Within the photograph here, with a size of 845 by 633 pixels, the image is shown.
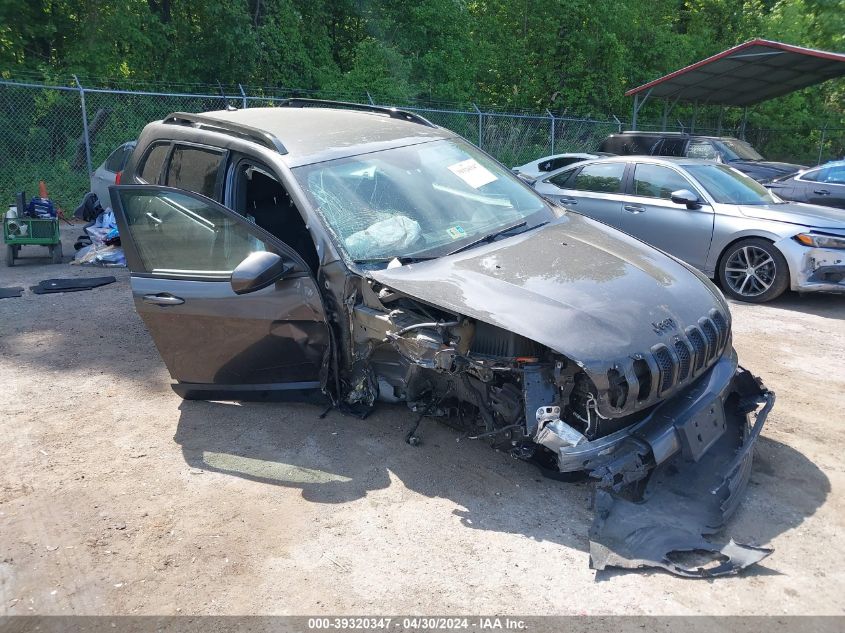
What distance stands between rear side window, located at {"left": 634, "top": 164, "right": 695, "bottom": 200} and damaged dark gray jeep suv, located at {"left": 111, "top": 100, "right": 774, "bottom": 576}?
12.1 ft

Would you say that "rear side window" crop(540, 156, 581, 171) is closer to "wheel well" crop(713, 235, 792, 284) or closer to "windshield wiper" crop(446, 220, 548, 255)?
"wheel well" crop(713, 235, 792, 284)

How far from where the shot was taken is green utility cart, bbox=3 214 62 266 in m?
8.74

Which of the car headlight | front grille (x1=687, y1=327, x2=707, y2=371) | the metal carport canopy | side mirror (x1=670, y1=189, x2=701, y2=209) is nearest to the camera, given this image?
Answer: front grille (x1=687, y1=327, x2=707, y2=371)

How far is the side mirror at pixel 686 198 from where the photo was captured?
25.4 ft

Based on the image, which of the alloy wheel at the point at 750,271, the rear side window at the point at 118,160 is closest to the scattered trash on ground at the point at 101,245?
the rear side window at the point at 118,160

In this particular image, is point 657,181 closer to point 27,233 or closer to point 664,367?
point 664,367

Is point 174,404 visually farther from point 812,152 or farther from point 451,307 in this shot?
point 812,152

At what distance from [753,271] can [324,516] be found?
5.96m

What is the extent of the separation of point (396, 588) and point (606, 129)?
62.6ft

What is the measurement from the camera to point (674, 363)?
3352 millimetres

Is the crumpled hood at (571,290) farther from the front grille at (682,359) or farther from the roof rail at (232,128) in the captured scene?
the roof rail at (232,128)

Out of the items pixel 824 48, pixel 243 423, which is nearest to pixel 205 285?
pixel 243 423

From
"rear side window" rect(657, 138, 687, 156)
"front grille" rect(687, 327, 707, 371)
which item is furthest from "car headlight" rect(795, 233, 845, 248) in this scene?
"rear side window" rect(657, 138, 687, 156)

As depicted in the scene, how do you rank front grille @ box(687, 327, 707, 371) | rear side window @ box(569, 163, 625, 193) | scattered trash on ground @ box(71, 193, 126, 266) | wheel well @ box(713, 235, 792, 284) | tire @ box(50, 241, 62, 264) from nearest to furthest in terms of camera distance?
front grille @ box(687, 327, 707, 371), wheel well @ box(713, 235, 792, 284), rear side window @ box(569, 163, 625, 193), scattered trash on ground @ box(71, 193, 126, 266), tire @ box(50, 241, 62, 264)
